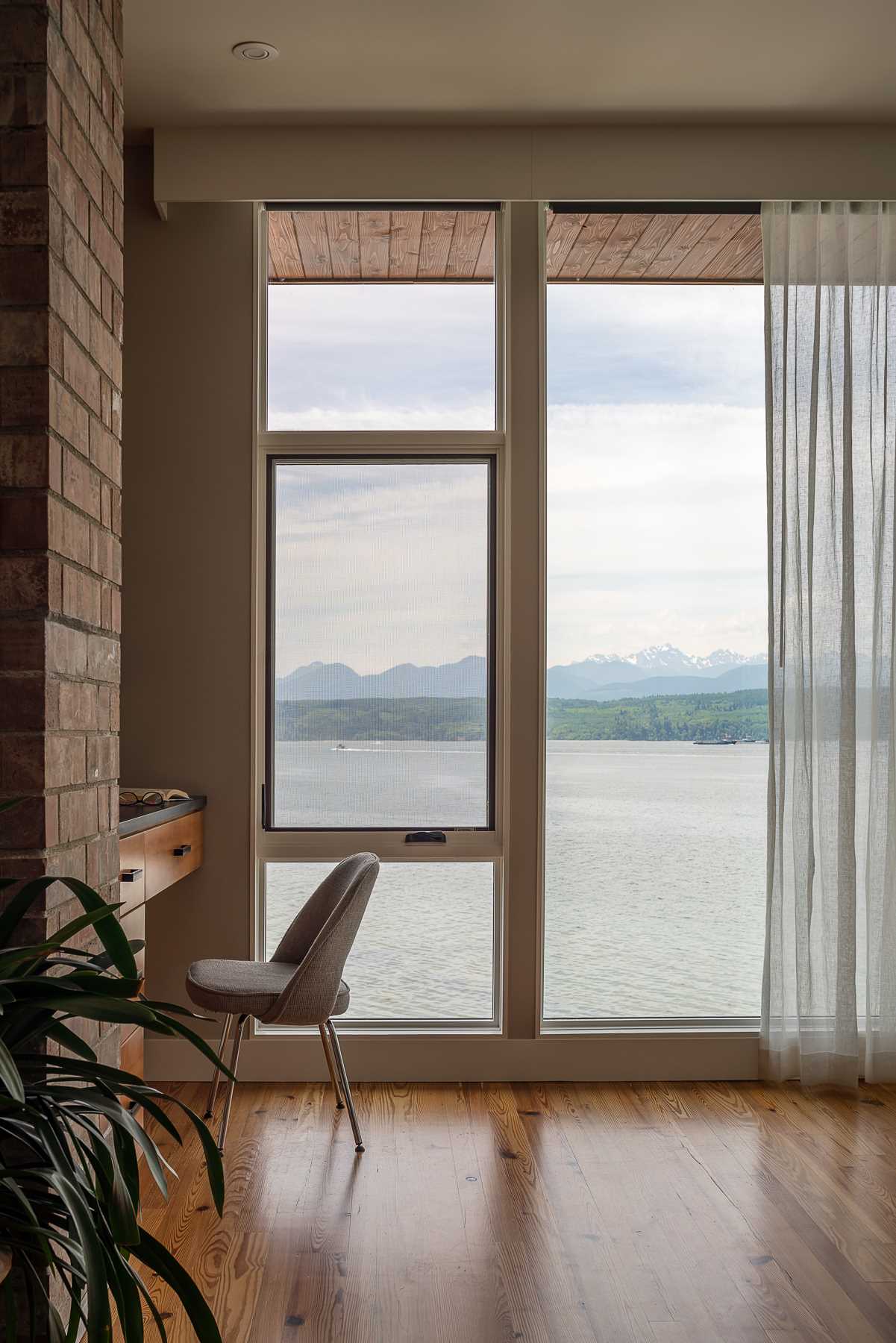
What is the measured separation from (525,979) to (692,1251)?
4.07 feet

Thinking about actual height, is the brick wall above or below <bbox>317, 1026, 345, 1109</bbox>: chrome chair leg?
above

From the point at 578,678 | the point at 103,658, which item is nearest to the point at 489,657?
the point at 578,678

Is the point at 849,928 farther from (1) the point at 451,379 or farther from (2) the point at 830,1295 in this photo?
(1) the point at 451,379

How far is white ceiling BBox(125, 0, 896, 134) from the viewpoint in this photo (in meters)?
2.87

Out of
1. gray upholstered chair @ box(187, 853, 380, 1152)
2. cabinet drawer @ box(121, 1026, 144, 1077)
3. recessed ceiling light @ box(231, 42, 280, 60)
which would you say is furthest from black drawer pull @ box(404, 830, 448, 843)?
recessed ceiling light @ box(231, 42, 280, 60)

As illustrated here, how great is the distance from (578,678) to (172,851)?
146 centimetres

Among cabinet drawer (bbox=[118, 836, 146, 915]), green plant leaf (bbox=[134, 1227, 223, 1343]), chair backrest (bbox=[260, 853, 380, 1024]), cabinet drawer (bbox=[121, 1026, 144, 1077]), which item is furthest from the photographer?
chair backrest (bbox=[260, 853, 380, 1024])

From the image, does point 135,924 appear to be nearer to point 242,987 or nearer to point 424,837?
point 242,987

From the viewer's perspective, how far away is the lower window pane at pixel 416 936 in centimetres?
361

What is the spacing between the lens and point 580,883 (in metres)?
3.67

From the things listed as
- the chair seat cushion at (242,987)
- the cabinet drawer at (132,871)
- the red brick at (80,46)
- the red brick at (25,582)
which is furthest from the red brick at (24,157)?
the chair seat cushion at (242,987)

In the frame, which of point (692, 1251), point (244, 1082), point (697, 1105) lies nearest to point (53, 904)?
point (692, 1251)

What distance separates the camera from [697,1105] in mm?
3330

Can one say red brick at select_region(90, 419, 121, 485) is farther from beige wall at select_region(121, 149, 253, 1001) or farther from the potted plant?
beige wall at select_region(121, 149, 253, 1001)
